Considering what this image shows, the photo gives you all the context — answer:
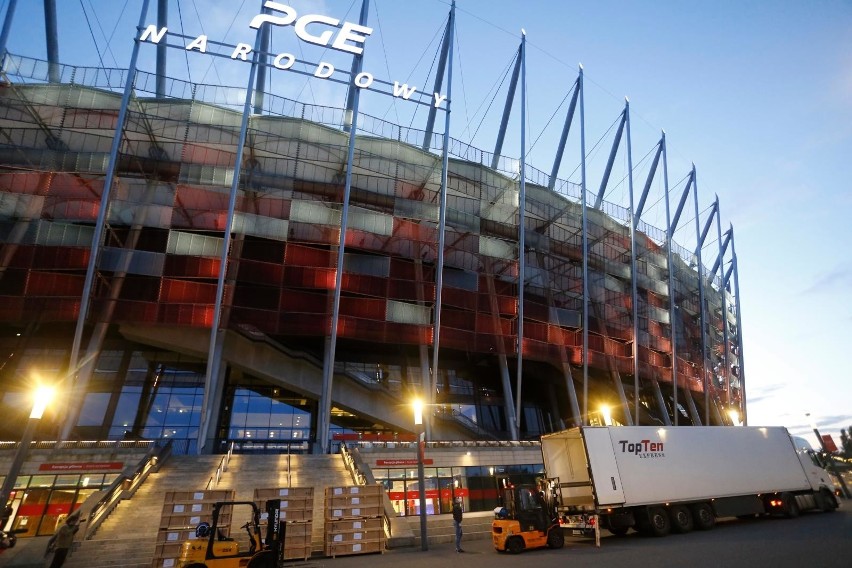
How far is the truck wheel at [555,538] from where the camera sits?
17891mm

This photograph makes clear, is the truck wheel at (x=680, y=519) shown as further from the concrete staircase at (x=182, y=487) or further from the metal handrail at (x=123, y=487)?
the metal handrail at (x=123, y=487)

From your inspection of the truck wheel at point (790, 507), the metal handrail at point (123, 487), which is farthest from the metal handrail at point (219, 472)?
the truck wheel at point (790, 507)

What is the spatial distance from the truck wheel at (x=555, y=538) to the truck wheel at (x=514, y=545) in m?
1.40

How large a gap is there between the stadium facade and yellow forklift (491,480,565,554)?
18.2 meters

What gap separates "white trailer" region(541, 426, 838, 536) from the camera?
62.3 ft

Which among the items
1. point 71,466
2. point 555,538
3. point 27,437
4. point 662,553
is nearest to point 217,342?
point 71,466

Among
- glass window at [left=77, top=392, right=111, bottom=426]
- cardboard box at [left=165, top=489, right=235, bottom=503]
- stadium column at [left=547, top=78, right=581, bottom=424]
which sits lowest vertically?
cardboard box at [left=165, top=489, right=235, bottom=503]

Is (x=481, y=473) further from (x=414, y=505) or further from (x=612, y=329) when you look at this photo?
(x=612, y=329)

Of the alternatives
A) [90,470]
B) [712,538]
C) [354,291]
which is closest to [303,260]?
[354,291]

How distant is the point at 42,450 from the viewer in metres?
25.9

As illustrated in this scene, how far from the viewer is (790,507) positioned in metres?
24.1

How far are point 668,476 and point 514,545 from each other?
7.49 metres

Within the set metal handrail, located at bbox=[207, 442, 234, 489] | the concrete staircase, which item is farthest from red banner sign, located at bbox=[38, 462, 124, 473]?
metal handrail, located at bbox=[207, 442, 234, 489]

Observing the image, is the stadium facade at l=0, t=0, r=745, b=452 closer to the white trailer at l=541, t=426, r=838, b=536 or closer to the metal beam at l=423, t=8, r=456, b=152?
the metal beam at l=423, t=8, r=456, b=152
